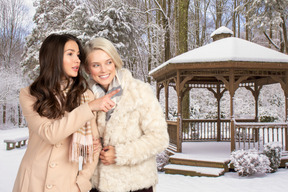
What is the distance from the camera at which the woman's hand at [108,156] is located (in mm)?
1970

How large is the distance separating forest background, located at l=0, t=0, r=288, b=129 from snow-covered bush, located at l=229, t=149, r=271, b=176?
309 inches

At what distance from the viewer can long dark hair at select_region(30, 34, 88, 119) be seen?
185 centimetres

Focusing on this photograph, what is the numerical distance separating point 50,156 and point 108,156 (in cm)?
41

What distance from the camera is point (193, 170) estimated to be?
7.79 metres

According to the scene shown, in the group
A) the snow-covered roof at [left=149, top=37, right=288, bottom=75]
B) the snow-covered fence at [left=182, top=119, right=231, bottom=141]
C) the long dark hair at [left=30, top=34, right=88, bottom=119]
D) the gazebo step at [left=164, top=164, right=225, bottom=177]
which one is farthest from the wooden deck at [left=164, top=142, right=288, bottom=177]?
the long dark hair at [left=30, top=34, right=88, bottom=119]

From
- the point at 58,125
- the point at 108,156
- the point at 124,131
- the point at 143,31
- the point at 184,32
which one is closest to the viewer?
the point at 58,125

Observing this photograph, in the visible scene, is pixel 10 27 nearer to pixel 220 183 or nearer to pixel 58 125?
pixel 220 183

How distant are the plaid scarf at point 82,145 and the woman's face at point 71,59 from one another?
427mm

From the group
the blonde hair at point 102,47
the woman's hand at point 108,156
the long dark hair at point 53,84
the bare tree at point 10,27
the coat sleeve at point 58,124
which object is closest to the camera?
the coat sleeve at point 58,124

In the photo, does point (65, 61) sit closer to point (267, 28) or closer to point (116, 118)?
point (116, 118)

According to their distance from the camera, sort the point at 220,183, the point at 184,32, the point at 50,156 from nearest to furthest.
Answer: the point at 50,156, the point at 220,183, the point at 184,32

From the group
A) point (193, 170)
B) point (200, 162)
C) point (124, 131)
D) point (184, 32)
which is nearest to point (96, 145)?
point (124, 131)

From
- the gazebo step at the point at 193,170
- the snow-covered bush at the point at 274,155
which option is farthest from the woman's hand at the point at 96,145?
the snow-covered bush at the point at 274,155

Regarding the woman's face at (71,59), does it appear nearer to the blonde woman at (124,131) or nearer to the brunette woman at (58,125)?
the brunette woman at (58,125)
